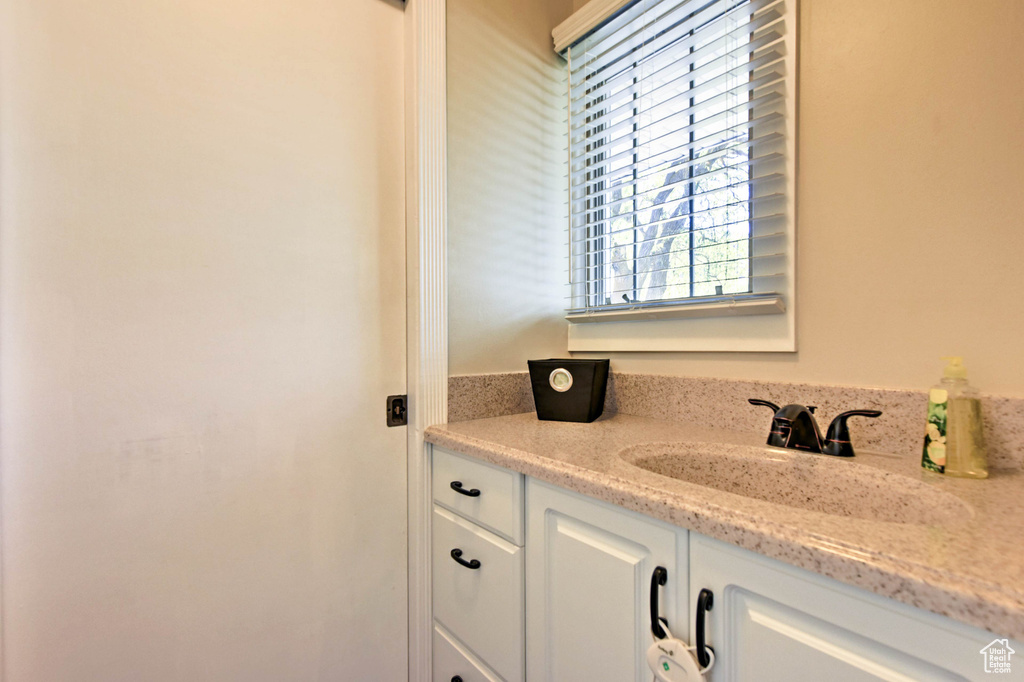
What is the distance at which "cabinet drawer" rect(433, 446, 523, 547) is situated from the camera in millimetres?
1001

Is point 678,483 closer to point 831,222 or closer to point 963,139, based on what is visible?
point 831,222

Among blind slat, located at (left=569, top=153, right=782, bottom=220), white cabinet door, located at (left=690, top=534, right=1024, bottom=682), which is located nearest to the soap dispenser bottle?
white cabinet door, located at (left=690, top=534, right=1024, bottom=682)

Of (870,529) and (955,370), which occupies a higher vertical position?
(955,370)

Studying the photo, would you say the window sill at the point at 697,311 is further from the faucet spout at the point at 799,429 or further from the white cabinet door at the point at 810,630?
the white cabinet door at the point at 810,630

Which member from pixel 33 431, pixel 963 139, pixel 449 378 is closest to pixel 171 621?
pixel 33 431

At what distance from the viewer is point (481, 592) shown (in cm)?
109

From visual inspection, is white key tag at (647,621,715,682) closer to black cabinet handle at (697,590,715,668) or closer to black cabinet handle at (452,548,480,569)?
black cabinet handle at (697,590,715,668)

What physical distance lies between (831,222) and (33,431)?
1.69 metres

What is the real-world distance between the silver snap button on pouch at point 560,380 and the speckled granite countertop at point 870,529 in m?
0.31

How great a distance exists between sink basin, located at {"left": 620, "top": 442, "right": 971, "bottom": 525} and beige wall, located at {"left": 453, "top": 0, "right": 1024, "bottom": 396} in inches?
Result: 10.0

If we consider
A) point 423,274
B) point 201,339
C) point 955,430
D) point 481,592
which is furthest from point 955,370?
point 201,339

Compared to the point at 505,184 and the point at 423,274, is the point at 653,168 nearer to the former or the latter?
the point at 505,184

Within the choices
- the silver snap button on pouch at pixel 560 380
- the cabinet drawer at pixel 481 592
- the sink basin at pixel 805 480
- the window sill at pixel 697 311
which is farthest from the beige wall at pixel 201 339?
the sink basin at pixel 805 480

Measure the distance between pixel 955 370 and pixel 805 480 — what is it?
1.06ft
